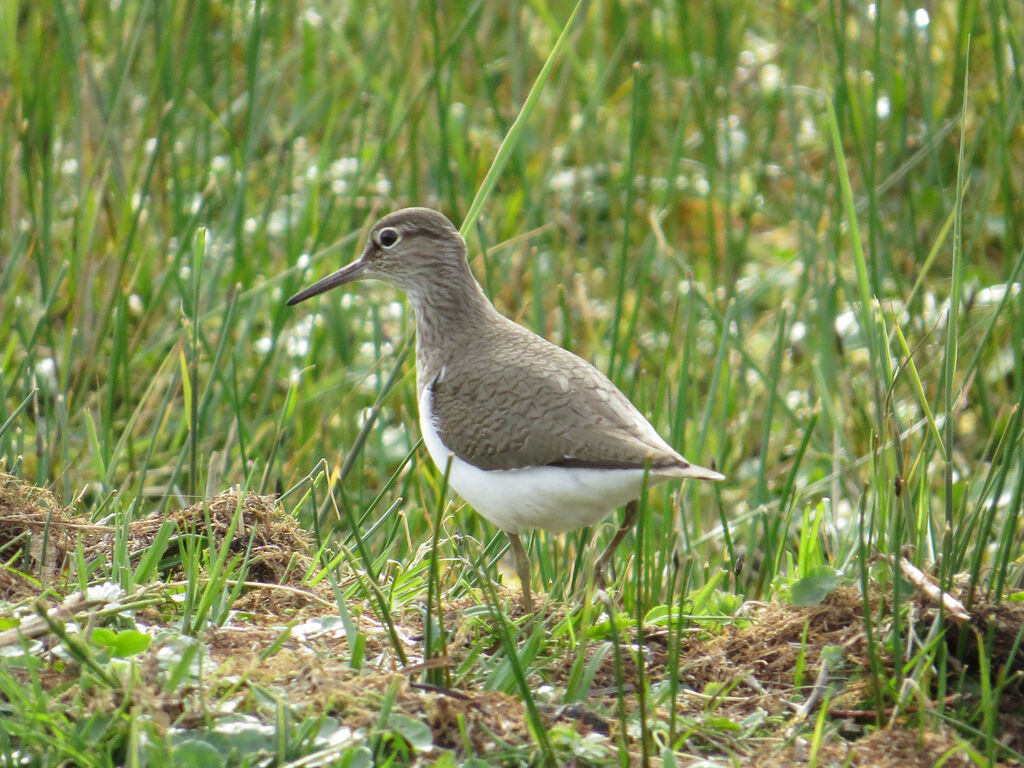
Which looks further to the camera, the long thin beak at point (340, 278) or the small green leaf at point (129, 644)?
the long thin beak at point (340, 278)

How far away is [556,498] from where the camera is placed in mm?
3584

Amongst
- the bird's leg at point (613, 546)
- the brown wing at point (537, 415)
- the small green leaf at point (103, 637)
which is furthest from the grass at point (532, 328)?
the brown wing at point (537, 415)

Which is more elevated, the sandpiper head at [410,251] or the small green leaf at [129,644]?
the sandpiper head at [410,251]

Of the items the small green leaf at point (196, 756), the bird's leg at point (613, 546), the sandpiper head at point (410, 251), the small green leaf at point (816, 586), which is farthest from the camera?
the sandpiper head at point (410, 251)

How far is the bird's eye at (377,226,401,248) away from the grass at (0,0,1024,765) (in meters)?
0.34

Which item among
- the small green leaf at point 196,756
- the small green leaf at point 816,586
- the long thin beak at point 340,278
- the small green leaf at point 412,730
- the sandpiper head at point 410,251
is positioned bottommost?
the small green leaf at point 816,586

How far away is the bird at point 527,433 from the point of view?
3525 millimetres

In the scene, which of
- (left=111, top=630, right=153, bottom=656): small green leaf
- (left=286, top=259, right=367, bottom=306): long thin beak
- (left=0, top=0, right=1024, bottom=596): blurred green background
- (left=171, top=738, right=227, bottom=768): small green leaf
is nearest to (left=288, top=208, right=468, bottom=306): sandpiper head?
(left=286, top=259, right=367, bottom=306): long thin beak

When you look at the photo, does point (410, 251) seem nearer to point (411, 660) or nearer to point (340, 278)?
point (340, 278)

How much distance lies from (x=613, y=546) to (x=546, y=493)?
288mm

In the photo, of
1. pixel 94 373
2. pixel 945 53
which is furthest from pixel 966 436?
pixel 94 373

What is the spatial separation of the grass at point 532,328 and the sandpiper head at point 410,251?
0.18m

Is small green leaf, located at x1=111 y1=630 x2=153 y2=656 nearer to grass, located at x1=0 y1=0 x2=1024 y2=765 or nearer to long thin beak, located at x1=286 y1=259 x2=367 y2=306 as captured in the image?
grass, located at x1=0 y1=0 x2=1024 y2=765

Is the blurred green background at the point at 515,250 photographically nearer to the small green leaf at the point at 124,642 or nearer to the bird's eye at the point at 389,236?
the bird's eye at the point at 389,236
